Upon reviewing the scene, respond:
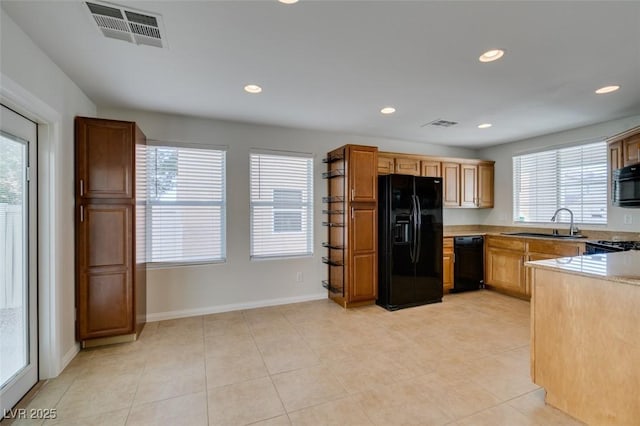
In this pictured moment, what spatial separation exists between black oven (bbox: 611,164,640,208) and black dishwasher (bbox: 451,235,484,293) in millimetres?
1861

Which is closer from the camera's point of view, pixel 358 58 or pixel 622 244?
pixel 358 58

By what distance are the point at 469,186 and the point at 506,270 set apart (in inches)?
60.3

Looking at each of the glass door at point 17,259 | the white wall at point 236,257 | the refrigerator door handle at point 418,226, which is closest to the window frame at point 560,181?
the refrigerator door handle at point 418,226

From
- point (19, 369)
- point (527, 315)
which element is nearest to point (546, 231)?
point (527, 315)

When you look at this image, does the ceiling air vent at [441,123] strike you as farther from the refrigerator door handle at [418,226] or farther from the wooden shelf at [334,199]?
the wooden shelf at [334,199]

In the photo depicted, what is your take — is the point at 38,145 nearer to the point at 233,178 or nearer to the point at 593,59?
the point at 233,178

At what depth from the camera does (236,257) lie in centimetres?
396

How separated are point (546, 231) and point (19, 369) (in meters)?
6.27

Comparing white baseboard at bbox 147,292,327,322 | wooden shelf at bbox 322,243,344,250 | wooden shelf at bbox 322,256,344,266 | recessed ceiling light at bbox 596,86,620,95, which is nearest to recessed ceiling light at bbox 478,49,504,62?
recessed ceiling light at bbox 596,86,620,95

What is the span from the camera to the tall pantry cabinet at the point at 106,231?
274cm

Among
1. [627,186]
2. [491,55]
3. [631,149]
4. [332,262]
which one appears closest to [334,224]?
[332,262]

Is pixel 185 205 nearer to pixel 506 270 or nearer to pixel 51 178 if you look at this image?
pixel 51 178

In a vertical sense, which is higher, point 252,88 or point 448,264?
point 252,88

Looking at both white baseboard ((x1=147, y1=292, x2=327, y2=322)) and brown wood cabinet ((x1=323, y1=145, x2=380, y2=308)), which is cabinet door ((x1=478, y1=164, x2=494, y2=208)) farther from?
white baseboard ((x1=147, y1=292, x2=327, y2=322))
